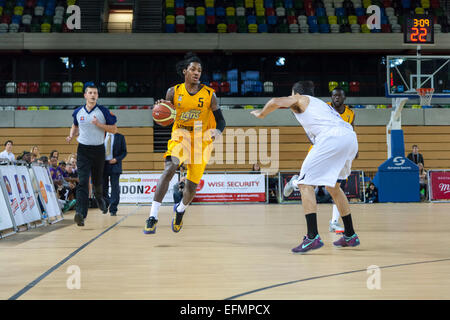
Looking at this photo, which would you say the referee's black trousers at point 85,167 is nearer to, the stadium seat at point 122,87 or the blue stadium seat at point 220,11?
the stadium seat at point 122,87

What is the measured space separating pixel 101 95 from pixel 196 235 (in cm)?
1741

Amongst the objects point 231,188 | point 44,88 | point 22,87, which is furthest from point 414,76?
point 22,87

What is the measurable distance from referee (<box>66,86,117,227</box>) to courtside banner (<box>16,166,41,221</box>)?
2.17 ft

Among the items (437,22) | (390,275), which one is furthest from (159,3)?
(390,275)

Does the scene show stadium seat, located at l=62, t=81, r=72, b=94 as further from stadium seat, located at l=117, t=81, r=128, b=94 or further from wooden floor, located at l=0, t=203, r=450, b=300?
wooden floor, located at l=0, t=203, r=450, b=300

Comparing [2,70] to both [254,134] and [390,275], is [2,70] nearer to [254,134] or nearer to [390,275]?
[254,134]

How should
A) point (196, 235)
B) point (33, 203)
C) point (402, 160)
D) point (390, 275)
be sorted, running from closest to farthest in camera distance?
point (390, 275)
point (196, 235)
point (33, 203)
point (402, 160)

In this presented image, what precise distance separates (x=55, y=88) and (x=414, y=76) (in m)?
14.5

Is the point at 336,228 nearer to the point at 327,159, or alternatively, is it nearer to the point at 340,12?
the point at 327,159

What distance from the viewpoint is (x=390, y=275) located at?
358 cm

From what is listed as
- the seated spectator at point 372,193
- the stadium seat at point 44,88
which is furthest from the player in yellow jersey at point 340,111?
the stadium seat at point 44,88

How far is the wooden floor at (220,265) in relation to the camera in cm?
309
